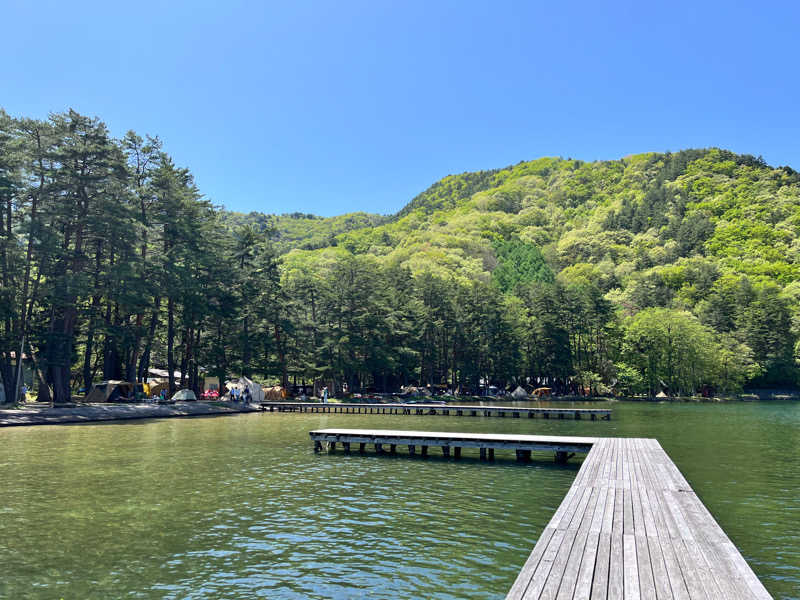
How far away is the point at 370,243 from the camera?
612ft

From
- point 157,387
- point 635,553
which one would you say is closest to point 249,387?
point 157,387

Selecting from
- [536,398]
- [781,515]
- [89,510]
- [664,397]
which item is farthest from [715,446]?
[664,397]

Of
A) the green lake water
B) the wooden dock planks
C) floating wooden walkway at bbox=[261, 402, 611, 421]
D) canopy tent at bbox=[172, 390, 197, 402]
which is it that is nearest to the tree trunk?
canopy tent at bbox=[172, 390, 197, 402]

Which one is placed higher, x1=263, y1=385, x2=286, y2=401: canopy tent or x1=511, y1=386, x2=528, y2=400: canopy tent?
x1=263, y1=385, x2=286, y2=401: canopy tent

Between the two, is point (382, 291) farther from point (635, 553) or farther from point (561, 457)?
point (635, 553)

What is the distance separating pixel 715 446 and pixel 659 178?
169 metres

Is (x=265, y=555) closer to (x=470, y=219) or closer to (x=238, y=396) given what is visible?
(x=238, y=396)

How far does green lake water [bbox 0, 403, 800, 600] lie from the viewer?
30.9 feet

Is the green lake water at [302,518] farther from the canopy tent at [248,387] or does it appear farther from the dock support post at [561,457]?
the canopy tent at [248,387]

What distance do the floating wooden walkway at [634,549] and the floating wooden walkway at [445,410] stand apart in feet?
111

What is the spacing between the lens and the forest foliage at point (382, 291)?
150ft

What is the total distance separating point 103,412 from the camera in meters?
42.0

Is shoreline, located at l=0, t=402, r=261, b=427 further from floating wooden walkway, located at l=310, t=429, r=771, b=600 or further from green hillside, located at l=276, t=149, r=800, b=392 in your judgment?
green hillside, located at l=276, t=149, r=800, b=392

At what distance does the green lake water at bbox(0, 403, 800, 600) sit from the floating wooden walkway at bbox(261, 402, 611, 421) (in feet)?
71.9
